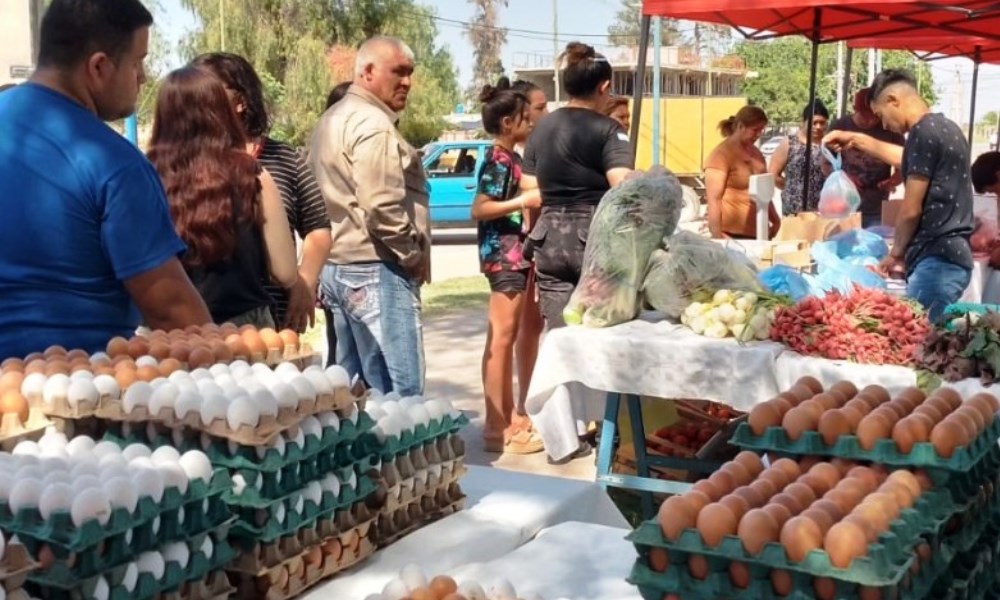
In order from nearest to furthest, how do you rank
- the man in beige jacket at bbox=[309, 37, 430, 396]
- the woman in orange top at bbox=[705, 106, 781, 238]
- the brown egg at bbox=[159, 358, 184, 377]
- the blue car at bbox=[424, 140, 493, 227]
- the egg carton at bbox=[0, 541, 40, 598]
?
the egg carton at bbox=[0, 541, 40, 598], the brown egg at bbox=[159, 358, 184, 377], the man in beige jacket at bbox=[309, 37, 430, 396], the woman in orange top at bbox=[705, 106, 781, 238], the blue car at bbox=[424, 140, 493, 227]

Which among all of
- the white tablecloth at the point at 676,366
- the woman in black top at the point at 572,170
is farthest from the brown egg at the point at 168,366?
the woman in black top at the point at 572,170

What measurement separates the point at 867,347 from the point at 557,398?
147 cm

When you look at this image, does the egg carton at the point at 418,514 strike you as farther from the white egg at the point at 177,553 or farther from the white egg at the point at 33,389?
the white egg at the point at 33,389

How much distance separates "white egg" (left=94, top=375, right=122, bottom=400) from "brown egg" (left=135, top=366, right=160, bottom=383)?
0.18 ft

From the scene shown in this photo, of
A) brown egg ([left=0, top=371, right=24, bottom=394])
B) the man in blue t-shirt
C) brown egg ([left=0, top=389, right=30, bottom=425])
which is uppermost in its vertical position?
the man in blue t-shirt

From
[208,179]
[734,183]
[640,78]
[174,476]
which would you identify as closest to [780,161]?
[734,183]

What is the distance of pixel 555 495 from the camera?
9.07 ft

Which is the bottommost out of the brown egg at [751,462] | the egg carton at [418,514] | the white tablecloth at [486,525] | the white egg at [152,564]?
the white tablecloth at [486,525]

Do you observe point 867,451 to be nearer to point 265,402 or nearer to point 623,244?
point 265,402

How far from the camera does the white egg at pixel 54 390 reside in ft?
6.59

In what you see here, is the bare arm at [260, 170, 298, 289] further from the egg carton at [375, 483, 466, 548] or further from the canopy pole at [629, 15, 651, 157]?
the canopy pole at [629, 15, 651, 157]

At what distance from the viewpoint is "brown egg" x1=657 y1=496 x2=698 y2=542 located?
1.73 meters

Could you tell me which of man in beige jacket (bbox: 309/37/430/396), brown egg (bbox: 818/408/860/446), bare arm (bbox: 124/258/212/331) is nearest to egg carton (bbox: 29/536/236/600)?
bare arm (bbox: 124/258/212/331)

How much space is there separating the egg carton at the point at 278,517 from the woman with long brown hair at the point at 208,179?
1.45m
